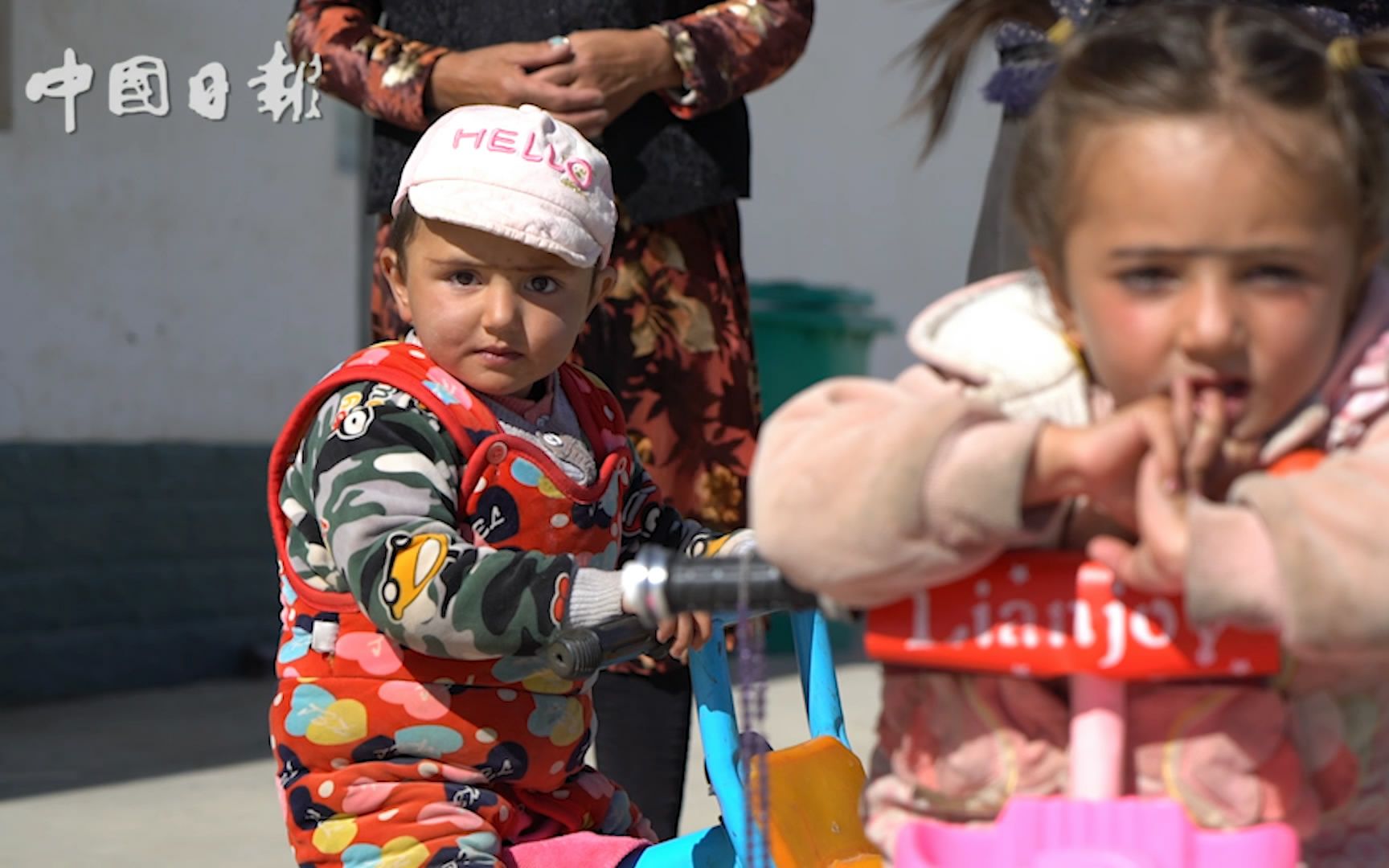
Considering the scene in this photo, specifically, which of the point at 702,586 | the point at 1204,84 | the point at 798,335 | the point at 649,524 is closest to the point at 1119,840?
the point at 702,586

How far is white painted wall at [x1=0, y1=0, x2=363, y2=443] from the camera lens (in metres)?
5.55

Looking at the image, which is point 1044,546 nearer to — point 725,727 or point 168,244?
→ point 725,727

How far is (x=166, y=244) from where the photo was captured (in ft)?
19.2

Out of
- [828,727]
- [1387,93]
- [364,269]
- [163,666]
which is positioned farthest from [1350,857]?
[364,269]

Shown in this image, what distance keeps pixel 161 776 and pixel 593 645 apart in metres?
3.02

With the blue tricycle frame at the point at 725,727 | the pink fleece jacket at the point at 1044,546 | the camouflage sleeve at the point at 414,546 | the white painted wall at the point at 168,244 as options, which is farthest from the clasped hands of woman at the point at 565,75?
the white painted wall at the point at 168,244

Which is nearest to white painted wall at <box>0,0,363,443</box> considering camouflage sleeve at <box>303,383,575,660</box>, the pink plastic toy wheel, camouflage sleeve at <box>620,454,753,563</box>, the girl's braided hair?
camouflage sleeve at <box>620,454,753,563</box>

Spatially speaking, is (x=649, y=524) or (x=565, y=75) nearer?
(x=649, y=524)

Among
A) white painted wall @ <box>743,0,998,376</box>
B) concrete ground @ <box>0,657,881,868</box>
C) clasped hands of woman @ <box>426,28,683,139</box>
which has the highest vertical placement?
clasped hands of woman @ <box>426,28,683,139</box>

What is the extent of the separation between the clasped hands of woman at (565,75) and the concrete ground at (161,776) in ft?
5.44

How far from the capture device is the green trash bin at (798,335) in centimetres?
659

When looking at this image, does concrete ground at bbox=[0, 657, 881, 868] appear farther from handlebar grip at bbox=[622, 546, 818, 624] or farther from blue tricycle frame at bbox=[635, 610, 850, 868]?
handlebar grip at bbox=[622, 546, 818, 624]

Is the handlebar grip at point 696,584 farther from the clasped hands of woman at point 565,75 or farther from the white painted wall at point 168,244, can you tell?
the white painted wall at point 168,244

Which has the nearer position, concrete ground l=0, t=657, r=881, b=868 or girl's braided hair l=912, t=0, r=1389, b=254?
girl's braided hair l=912, t=0, r=1389, b=254
